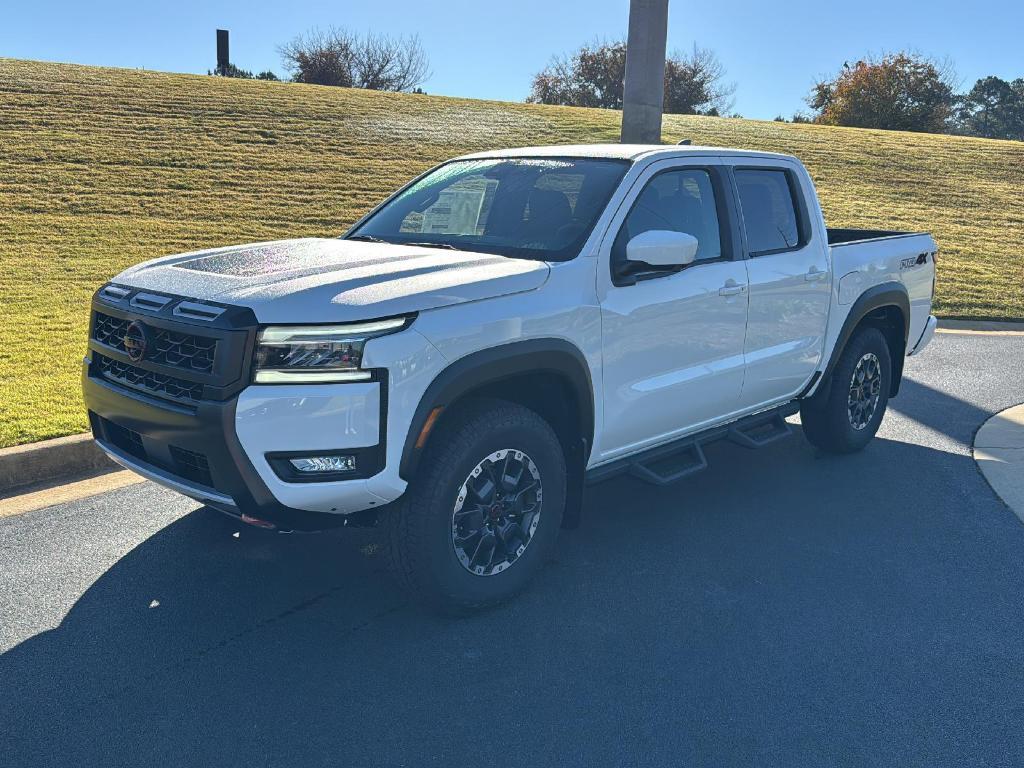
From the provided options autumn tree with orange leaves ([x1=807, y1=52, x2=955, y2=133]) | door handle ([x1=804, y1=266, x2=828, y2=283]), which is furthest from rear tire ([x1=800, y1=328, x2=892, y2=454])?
autumn tree with orange leaves ([x1=807, y1=52, x2=955, y2=133])

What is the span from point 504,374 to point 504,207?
4.15 ft

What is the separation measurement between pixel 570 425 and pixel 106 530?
2.47 m

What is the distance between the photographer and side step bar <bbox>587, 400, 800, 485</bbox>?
15.0 feet

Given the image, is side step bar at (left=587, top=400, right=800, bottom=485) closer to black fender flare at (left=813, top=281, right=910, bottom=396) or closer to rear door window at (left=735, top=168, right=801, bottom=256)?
black fender flare at (left=813, top=281, right=910, bottom=396)

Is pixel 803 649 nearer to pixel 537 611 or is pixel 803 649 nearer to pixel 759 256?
→ pixel 537 611

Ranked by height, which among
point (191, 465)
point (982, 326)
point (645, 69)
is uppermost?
point (645, 69)

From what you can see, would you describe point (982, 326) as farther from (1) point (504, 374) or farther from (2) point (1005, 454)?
(1) point (504, 374)

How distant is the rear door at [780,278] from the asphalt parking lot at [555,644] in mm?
779

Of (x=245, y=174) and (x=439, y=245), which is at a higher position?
(x=439, y=245)

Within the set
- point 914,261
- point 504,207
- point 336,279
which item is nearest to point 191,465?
point 336,279

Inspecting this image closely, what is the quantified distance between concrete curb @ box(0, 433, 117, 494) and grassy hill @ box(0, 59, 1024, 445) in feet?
0.79

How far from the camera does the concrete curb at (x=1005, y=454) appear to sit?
18.6 feet

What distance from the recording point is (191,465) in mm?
3561

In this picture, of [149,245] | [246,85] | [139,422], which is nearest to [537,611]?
[139,422]
